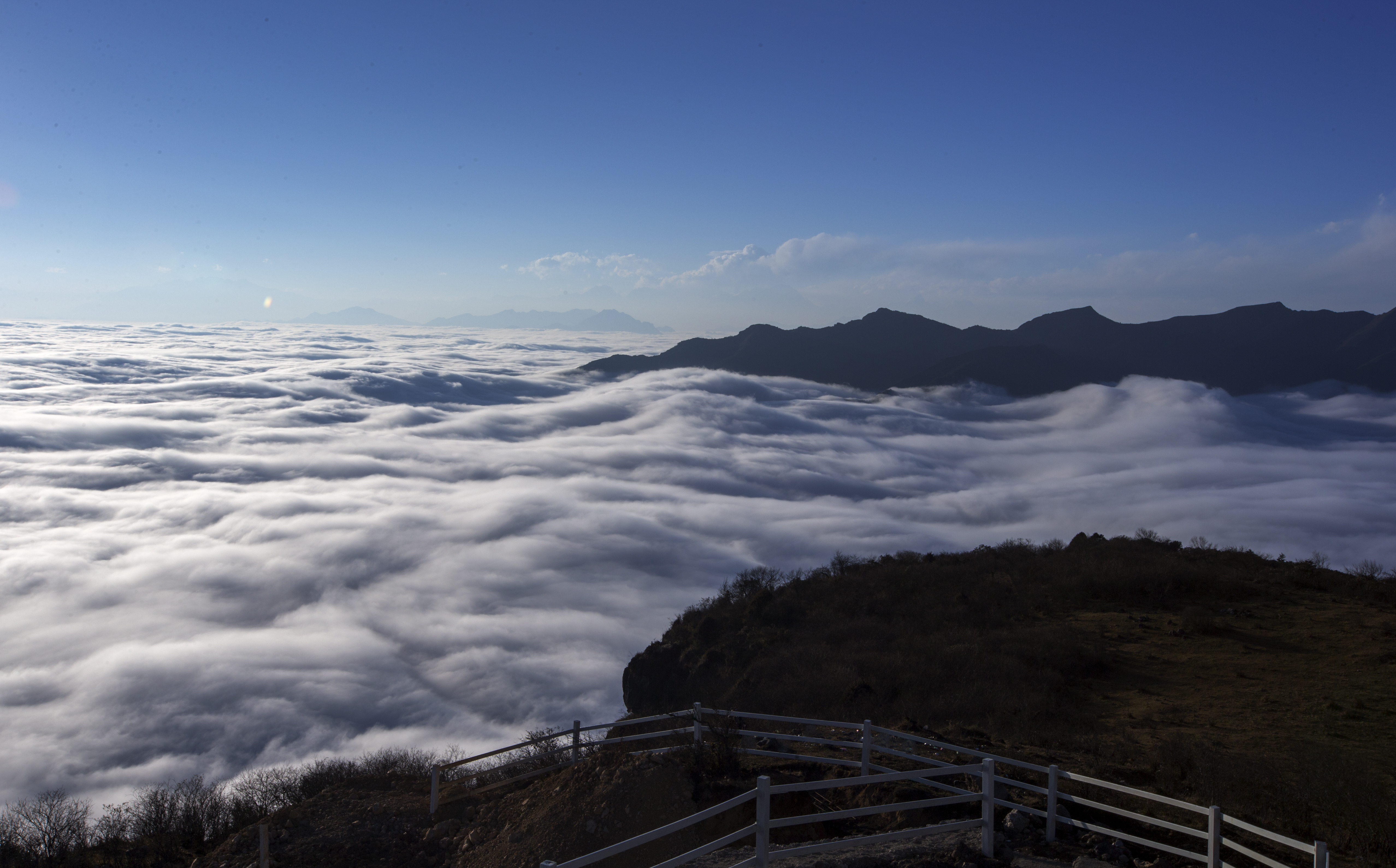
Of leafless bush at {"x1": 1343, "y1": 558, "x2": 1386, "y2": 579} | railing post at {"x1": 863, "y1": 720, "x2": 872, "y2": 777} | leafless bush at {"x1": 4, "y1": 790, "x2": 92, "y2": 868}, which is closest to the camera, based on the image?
railing post at {"x1": 863, "y1": 720, "x2": 872, "y2": 777}

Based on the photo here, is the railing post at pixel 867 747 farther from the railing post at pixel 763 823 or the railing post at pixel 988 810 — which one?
the railing post at pixel 763 823

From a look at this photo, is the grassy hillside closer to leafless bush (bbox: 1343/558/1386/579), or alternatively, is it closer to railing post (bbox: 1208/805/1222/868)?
railing post (bbox: 1208/805/1222/868)

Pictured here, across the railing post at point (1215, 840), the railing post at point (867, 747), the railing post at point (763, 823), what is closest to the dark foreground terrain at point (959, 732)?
the railing post at point (867, 747)

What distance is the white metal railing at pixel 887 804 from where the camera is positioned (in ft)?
16.8

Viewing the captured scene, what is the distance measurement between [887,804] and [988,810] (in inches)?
49.9

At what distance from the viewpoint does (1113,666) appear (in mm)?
16062

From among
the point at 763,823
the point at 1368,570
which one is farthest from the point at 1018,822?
the point at 1368,570

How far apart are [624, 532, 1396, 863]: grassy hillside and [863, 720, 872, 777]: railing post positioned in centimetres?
301

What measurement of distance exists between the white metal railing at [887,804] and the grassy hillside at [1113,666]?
1911 mm

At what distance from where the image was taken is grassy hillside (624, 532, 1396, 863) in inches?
384

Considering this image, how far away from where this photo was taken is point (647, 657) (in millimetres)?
25922

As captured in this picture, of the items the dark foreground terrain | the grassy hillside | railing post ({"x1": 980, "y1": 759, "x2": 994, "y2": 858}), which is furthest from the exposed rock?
the grassy hillside

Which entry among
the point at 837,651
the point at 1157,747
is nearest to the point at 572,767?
the point at 1157,747

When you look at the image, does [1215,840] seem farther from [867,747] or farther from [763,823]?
[763,823]
